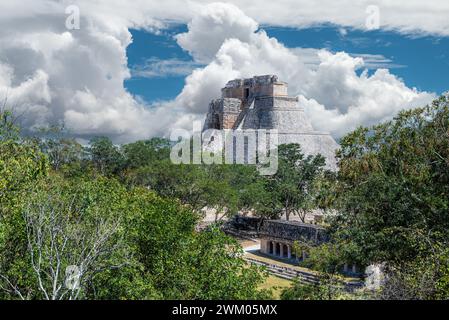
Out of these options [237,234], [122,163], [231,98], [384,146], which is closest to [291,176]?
[237,234]

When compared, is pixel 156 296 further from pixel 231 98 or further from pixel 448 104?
pixel 231 98

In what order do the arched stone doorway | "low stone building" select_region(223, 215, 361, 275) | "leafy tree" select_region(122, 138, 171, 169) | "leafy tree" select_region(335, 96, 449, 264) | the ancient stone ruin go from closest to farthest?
"leafy tree" select_region(335, 96, 449, 264) → "low stone building" select_region(223, 215, 361, 275) → the arched stone doorway → "leafy tree" select_region(122, 138, 171, 169) → the ancient stone ruin

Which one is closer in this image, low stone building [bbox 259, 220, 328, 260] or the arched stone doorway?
low stone building [bbox 259, 220, 328, 260]

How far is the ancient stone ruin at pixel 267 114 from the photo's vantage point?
2795 inches

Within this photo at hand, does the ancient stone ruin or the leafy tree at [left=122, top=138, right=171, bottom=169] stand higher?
the ancient stone ruin

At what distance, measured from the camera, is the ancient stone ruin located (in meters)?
71.0

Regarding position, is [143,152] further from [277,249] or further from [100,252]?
[100,252]

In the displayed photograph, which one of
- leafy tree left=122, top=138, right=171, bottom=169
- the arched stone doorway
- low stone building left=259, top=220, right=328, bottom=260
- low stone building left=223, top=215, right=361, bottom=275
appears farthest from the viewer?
leafy tree left=122, top=138, right=171, bottom=169

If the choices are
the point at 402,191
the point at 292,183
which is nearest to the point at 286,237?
the point at 292,183

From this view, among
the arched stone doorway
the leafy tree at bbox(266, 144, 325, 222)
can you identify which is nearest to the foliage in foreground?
the arched stone doorway

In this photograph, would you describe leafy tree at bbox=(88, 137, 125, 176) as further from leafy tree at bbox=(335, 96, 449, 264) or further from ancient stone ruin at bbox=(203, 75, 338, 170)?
leafy tree at bbox=(335, 96, 449, 264)

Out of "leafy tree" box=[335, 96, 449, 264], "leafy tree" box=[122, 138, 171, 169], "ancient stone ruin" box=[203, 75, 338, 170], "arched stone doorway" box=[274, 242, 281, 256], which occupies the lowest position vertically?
"arched stone doorway" box=[274, 242, 281, 256]

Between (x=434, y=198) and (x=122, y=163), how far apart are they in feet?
146

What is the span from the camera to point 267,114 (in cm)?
7369
